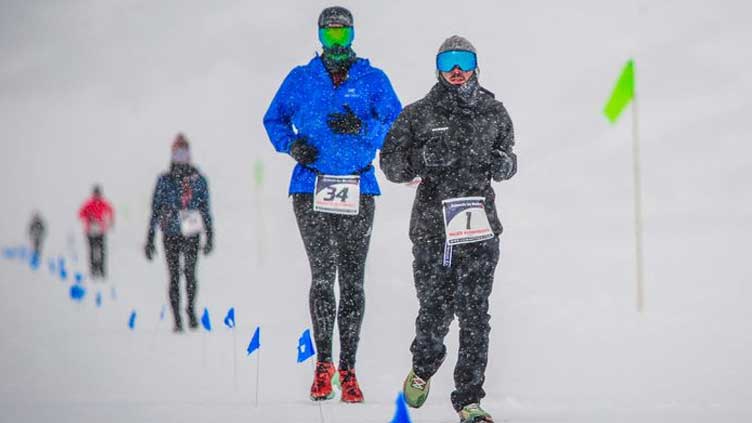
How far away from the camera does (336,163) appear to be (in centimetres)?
581

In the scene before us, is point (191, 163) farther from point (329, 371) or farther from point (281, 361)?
point (329, 371)

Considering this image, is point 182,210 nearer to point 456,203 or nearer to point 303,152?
point 303,152

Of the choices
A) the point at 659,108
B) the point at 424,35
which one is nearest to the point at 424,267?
the point at 659,108

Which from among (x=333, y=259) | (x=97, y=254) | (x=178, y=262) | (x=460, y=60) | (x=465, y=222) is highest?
(x=460, y=60)

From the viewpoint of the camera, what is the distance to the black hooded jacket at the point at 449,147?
490cm

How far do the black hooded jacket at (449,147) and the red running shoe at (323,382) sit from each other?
1.13 meters

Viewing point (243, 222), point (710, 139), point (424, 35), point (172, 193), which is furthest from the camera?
point (424, 35)

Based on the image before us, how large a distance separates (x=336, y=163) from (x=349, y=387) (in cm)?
136

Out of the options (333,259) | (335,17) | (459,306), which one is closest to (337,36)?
(335,17)

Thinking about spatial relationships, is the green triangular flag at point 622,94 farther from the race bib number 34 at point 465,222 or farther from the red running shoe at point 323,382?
the race bib number 34 at point 465,222

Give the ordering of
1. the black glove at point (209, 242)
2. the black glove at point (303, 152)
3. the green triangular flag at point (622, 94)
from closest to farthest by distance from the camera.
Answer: the black glove at point (303, 152)
the black glove at point (209, 242)
the green triangular flag at point (622, 94)

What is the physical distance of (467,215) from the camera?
4824 millimetres

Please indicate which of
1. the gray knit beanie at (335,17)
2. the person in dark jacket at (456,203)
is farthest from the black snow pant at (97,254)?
the person in dark jacket at (456,203)

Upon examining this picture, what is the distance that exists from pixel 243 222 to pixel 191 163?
70838 millimetres
